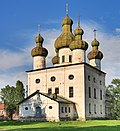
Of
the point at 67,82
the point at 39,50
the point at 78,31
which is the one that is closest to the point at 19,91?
the point at 39,50

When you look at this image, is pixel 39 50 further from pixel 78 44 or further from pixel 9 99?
pixel 9 99

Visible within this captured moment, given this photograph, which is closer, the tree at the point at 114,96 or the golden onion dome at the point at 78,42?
the golden onion dome at the point at 78,42

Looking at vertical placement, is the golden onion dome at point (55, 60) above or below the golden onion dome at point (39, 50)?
below

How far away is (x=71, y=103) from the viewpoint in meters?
49.2

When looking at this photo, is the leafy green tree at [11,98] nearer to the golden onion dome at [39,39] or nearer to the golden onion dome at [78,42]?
the golden onion dome at [39,39]

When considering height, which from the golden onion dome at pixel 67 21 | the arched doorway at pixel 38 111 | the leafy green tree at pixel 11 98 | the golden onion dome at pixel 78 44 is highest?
the golden onion dome at pixel 67 21

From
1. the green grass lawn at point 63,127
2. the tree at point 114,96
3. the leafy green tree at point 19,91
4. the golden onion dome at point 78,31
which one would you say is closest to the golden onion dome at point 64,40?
the golden onion dome at point 78,31

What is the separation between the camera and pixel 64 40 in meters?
55.8

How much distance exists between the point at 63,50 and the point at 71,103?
11415 mm

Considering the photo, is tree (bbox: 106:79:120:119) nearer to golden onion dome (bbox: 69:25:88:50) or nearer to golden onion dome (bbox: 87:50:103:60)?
golden onion dome (bbox: 87:50:103:60)

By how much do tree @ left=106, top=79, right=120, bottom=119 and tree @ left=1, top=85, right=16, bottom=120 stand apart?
22.6 m

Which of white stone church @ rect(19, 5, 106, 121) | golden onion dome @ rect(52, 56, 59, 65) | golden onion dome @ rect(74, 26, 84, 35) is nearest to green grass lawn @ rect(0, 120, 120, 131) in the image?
white stone church @ rect(19, 5, 106, 121)

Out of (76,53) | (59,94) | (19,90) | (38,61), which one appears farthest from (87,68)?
(19,90)

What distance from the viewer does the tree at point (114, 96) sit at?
5697 cm
